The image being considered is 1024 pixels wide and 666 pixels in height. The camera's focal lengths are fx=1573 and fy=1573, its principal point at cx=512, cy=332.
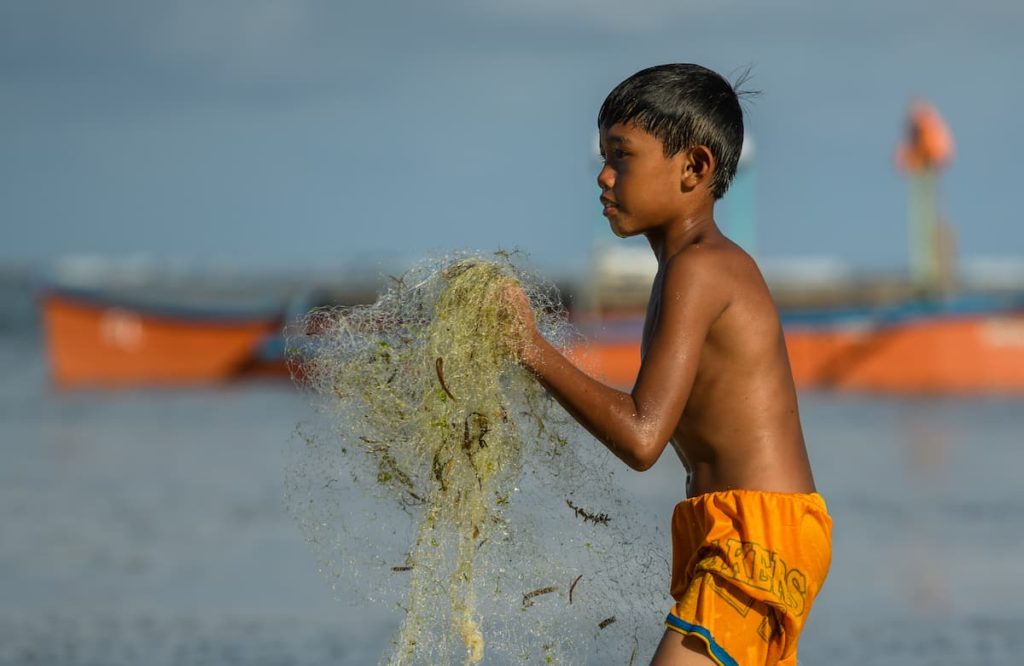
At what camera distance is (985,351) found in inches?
1072

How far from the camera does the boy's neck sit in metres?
2.85

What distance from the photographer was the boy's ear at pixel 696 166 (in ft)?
9.27

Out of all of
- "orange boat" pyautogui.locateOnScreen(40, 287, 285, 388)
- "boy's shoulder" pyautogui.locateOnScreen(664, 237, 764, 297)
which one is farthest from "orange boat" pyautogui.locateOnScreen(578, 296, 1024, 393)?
"boy's shoulder" pyautogui.locateOnScreen(664, 237, 764, 297)

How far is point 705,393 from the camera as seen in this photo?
278cm

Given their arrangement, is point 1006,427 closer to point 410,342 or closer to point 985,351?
point 985,351

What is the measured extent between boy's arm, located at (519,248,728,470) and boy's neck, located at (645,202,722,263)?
86 millimetres

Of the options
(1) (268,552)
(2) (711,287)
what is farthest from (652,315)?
(1) (268,552)

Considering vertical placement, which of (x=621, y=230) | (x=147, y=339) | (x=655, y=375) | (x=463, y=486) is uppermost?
(x=147, y=339)

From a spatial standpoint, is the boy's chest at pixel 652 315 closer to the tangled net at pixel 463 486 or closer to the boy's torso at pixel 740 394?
the boy's torso at pixel 740 394

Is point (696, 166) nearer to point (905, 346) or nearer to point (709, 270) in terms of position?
point (709, 270)

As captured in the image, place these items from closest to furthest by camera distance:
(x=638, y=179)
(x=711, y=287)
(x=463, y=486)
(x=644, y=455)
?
(x=644, y=455)
(x=711, y=287)
(x=638, y=179)
(x=463, y=486)

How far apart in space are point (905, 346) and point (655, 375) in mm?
25789

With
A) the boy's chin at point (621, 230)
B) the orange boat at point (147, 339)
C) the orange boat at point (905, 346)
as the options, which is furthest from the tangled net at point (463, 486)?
the orange boat at point (147, 339)

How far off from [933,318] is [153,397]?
13.6 m
